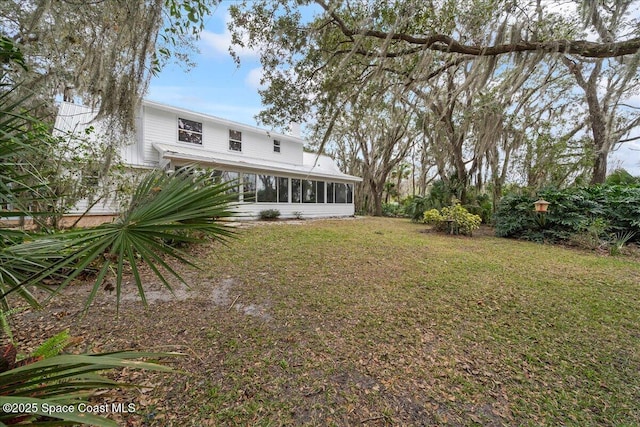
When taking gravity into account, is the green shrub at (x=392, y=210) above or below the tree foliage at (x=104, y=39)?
below

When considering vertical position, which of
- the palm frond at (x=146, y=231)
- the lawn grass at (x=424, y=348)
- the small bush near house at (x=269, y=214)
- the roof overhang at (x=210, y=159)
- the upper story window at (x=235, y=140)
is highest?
the upper story window at (x=235, y=140)

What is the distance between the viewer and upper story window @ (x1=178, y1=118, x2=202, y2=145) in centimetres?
999

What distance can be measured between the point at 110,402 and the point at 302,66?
5.34m

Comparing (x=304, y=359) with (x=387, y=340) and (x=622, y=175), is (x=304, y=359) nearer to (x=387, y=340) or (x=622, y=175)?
(x=387, y=340)

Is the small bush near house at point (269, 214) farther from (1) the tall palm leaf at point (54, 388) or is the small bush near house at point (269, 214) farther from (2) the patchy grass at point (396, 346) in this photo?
(1) the tall palm leaf at point (54, 388)

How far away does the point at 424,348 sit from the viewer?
2227mm

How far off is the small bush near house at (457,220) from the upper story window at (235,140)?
8.72 m

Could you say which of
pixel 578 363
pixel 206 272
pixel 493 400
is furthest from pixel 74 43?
pixel 578 363

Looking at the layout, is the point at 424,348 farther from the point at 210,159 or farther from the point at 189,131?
the point at 189,131

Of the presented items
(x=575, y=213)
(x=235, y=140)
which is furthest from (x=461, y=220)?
(x=235, y=140)

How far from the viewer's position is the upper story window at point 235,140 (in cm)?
1133

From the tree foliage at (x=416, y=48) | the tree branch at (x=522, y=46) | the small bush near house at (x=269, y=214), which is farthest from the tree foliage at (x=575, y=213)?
the small bush near house at (x=269, y=214)

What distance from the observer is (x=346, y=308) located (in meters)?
2.91

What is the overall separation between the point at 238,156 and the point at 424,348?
11039 millimetres
